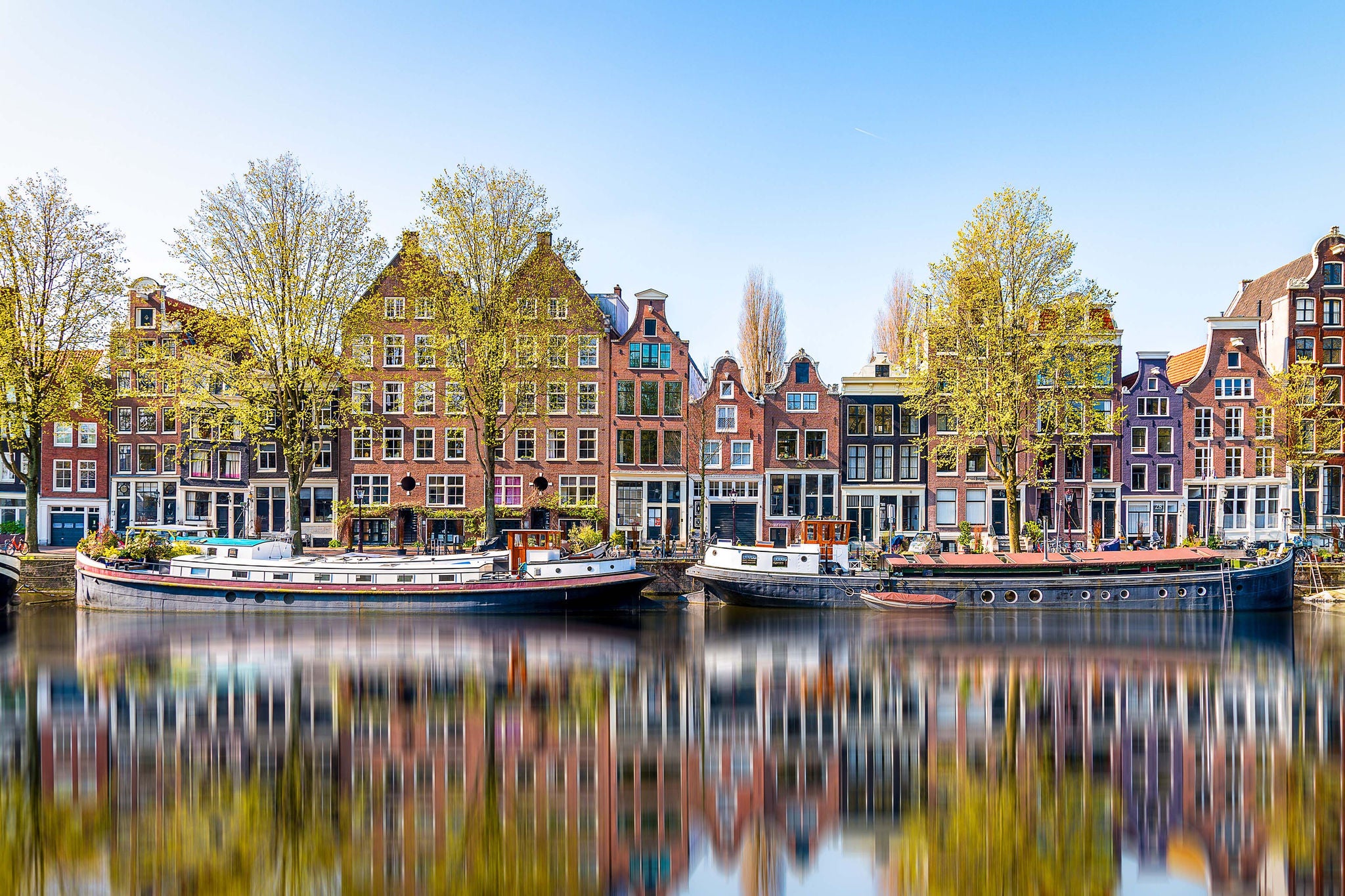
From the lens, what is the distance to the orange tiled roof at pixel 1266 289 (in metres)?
61.8

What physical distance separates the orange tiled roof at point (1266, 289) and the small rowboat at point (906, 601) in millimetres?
31903

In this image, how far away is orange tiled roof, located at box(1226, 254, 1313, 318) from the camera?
6184 cm

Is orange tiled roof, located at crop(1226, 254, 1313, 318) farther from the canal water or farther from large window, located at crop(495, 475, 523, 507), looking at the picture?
large window, located at crop(495, 475, 523, 507)

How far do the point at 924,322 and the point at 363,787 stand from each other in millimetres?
38404

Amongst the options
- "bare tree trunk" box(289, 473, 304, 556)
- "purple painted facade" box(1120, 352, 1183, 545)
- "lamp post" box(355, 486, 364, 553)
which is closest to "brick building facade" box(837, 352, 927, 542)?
"purple painted facade" box(1120, 352, 1183, 545)

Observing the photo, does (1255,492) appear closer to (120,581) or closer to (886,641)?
(886,641)

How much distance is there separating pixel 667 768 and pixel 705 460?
129ft

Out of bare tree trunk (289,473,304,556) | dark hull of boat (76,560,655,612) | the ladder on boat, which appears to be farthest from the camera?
the ladder on boat

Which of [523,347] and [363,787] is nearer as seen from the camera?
[363,787]

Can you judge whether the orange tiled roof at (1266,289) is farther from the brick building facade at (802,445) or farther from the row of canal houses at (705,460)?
the brick building facade at (802,445)

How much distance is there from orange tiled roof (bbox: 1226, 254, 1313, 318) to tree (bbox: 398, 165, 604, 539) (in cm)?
4379

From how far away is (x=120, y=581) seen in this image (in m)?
41.3

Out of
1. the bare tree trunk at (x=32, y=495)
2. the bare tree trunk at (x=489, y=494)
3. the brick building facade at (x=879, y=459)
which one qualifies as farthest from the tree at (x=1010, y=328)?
the bare tree trunk at (x=32, y=495)

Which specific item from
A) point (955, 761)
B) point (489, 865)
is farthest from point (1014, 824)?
point (489, 865)
